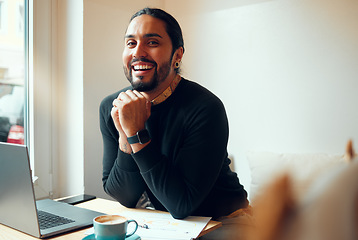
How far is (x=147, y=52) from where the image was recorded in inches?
50.3

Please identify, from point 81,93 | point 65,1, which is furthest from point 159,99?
point 65,1

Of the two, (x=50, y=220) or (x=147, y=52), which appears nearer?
(x=50, y=220)

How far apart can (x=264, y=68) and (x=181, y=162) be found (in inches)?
47.2

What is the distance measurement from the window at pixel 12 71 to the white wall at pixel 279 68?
1.08m

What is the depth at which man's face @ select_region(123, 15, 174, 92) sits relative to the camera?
4.17ft

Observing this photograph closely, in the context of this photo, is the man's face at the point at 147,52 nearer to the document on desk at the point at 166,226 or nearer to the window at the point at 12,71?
the document on desk at the point at 166,226

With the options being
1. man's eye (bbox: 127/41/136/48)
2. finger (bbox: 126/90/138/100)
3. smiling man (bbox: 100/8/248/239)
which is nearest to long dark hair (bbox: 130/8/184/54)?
smiling man (bbox: 100/8/248/239)

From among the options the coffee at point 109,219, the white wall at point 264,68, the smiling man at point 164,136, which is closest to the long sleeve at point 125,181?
the smiling man at point 164,136

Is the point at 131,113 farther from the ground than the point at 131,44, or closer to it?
closer to it

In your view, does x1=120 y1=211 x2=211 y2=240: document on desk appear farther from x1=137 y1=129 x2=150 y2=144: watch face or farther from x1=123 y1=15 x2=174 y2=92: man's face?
x1=123 y1=15 x2=174 y2=92: man's face

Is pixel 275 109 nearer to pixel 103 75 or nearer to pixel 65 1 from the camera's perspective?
pixel 103 75

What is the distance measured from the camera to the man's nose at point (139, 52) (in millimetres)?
1267

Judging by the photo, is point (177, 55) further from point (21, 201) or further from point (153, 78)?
point (21, 201)

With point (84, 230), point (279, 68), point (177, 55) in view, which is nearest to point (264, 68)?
point (279, 68)
